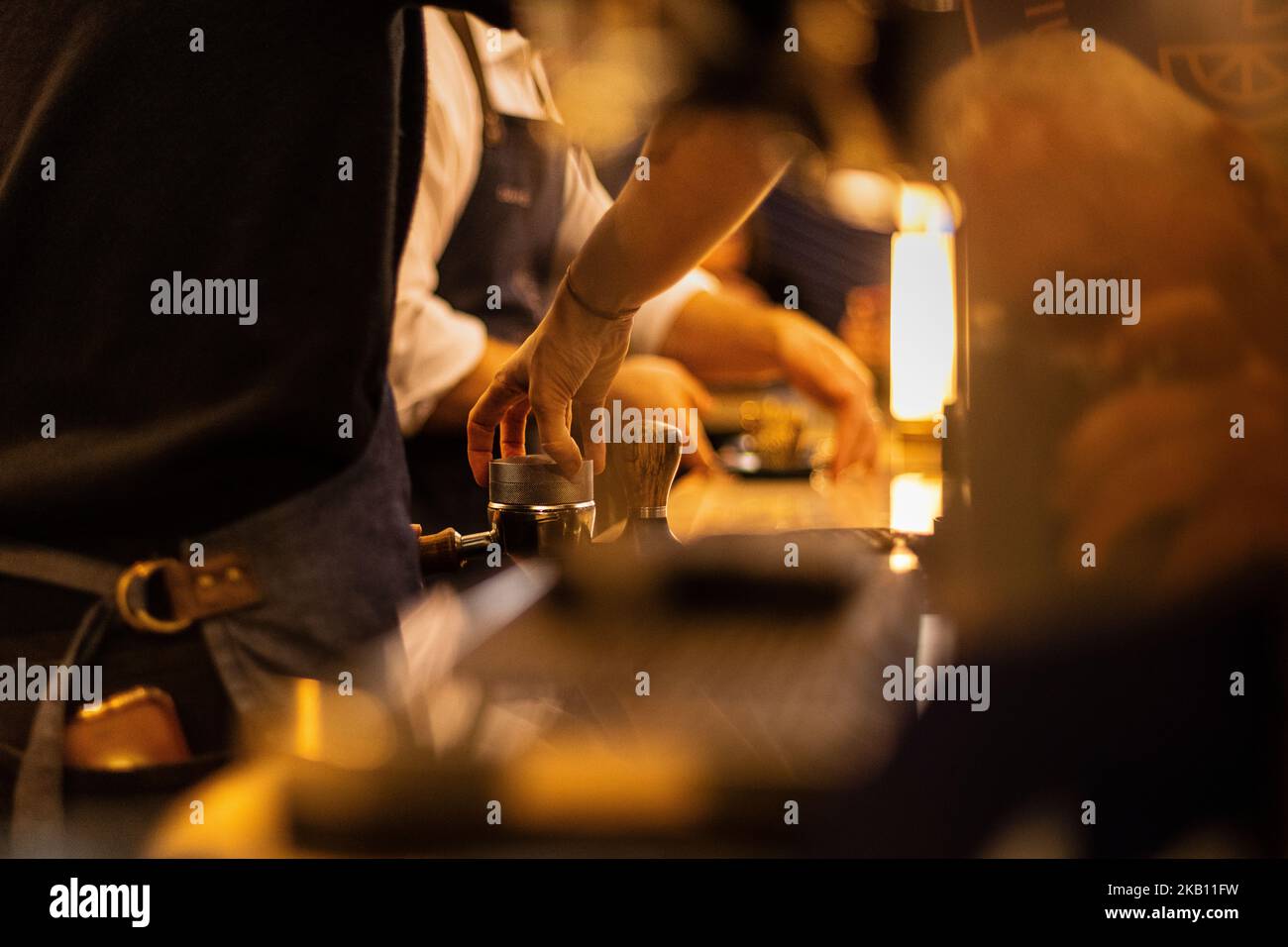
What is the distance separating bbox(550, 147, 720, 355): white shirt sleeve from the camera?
18.1 inches

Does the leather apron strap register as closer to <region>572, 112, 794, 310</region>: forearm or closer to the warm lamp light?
<region>572, 112, 794, 310</region>: forearm

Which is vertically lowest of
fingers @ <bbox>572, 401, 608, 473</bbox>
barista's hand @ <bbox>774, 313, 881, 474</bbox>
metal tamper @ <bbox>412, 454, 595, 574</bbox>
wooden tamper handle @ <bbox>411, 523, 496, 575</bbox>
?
wooden tamper handle @ <bbox>411, 523, 496, 575</bbox>

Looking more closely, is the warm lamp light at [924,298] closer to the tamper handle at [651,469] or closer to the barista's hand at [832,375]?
the barista's hand at [832,375]

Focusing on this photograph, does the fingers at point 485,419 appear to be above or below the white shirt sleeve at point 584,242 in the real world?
below

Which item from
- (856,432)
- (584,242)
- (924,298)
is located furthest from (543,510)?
(856,432)

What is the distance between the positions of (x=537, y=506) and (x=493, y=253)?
0.16 meters

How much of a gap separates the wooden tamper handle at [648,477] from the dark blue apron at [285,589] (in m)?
0.13

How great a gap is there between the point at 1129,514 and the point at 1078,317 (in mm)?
100

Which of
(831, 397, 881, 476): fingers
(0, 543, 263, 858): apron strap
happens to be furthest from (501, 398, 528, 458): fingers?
(831, 397, 881, 476): fingers

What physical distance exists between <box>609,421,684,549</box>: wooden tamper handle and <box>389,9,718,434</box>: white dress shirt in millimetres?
52

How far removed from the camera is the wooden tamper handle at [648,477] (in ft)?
1.58

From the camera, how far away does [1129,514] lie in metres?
0.43

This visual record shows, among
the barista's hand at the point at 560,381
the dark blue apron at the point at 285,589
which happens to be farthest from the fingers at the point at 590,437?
the dark blue apron at the point at 285,589
